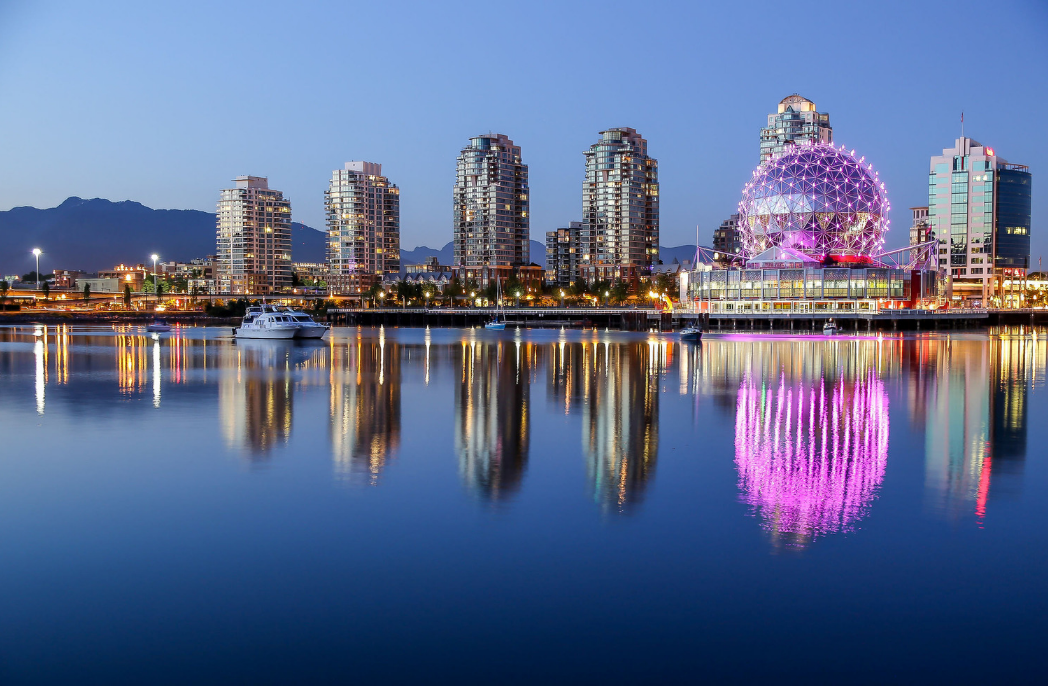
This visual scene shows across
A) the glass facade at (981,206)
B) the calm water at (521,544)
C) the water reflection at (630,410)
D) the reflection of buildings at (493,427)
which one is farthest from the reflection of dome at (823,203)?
the calm water at (521,544)

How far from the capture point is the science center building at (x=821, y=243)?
11694cm

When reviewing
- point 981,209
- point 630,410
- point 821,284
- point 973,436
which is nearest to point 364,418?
point 630,410

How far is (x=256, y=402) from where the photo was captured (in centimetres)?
2722

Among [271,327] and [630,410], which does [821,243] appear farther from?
[630,410]

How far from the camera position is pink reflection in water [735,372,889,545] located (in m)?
13.1

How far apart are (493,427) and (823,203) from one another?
4157 inches

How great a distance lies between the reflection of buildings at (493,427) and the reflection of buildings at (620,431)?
5.06ft

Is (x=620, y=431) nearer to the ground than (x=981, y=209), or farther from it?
nearer to the ground

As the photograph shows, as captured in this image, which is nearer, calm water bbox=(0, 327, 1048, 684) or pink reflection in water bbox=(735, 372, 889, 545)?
calm water bbox=(0, 327, 1048, 684)

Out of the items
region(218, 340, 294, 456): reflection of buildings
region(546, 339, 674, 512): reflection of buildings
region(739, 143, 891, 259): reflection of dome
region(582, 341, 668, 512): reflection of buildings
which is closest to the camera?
region(582, 341, 668, 512): reflection of buildings

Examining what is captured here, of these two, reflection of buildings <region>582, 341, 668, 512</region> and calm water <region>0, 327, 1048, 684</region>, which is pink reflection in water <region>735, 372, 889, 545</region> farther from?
reflection of buildings <region>582, 341, 668, 512</region>

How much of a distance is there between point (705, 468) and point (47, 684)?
11903 mm

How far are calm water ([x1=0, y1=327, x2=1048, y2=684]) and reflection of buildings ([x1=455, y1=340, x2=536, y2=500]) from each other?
151 millimetres

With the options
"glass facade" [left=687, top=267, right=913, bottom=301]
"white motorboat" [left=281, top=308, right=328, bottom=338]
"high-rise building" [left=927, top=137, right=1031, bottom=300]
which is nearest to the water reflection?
"white motorboat" [left=281, top=308, right=328, bottom=338]
